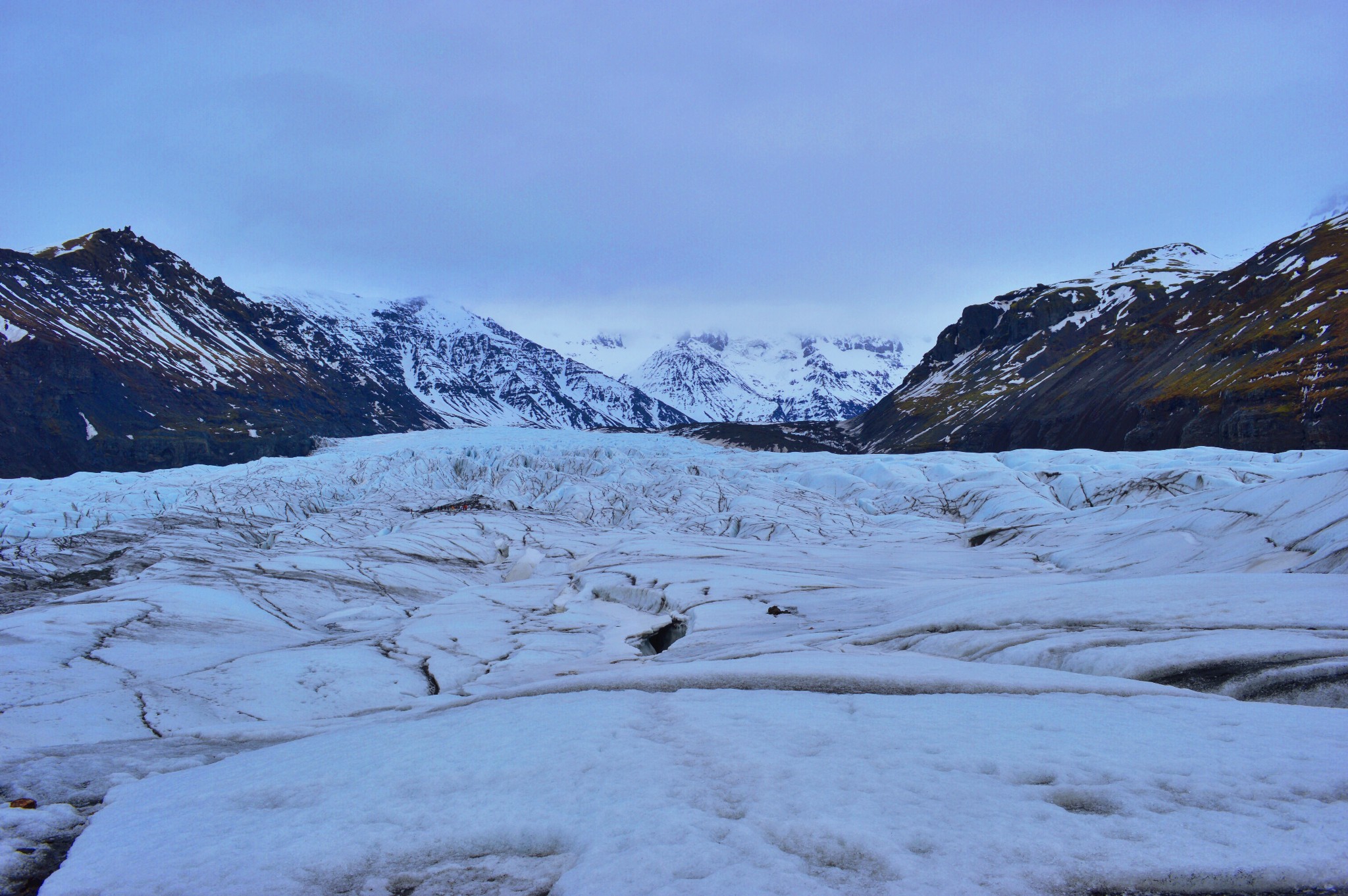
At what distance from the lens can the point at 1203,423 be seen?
176 ft

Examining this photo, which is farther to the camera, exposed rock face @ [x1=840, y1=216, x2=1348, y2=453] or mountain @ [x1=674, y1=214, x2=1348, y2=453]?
mountain @ [x1=674, y1=214, x2=1348, y2=453]

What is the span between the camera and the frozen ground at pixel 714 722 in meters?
3.10

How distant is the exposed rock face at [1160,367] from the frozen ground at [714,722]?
4941cm

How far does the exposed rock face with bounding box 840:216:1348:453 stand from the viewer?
5072 centimetres

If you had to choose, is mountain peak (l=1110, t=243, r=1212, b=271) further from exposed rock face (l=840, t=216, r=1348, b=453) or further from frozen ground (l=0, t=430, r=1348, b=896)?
frozen ground (l=0, t=430, r=1348, b=896)

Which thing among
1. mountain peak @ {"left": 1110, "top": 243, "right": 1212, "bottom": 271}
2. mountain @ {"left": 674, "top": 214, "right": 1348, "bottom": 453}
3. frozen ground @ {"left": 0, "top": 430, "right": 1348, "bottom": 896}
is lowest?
frozen ground @ {"left": 0, "top": 430, "right": 1348, "bottom": 896}

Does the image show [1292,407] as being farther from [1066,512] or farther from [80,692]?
[80,692]

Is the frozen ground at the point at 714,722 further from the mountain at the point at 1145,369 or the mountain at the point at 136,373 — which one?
the mountain at the point at 136,373

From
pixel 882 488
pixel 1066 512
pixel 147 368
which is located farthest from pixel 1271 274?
pixel 147 368

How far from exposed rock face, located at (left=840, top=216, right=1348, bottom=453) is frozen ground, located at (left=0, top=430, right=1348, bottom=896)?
49.4 m

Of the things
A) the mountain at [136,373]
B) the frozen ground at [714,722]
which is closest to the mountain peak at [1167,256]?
the frozen ground at [714,722]

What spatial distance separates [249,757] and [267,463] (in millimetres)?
49599

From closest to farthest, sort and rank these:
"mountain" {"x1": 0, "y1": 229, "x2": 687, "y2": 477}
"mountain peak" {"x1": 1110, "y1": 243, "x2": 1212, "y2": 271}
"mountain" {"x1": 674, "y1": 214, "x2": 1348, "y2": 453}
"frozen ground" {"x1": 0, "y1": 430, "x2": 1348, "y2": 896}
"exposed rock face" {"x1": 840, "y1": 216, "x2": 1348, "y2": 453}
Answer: "frozen ground" {"x1": 0, "y1": 430, "x2": 1348, "y2": 896} → "exposed rock face" {"x1": 840, "y1": 216, "x2": 1348, "y2": 453} → "mountain" {"x1": 674, "y1": 214, "x2": 1348, "y2": 453} → "mountain" {"x1": 0, "y1": 229, "x2": 687, "y2": 477} → "mountain peak" {"x1": 1110, "y1": 243, "x2": 1212, "y2": 271}

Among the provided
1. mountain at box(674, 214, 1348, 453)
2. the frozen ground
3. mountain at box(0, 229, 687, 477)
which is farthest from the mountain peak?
mountain at box(0, 229, 687, 477)
